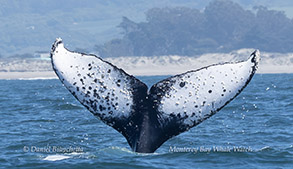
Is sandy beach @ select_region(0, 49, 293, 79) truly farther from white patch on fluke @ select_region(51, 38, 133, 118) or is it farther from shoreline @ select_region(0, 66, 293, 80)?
white patch on fluke @ select_region(51, 38, 133, 118)

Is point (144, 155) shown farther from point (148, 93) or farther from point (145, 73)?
point (145, 73)

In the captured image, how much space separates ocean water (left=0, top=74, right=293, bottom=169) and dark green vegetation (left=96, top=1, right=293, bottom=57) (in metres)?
90.0

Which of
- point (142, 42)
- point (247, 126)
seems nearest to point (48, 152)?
point (247, 126)

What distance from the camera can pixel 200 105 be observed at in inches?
329

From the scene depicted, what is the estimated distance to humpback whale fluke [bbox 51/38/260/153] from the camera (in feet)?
26.4

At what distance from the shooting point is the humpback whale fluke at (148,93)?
26.4 ft

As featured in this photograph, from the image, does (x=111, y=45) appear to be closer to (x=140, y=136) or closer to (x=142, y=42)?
(x=142, y=42)

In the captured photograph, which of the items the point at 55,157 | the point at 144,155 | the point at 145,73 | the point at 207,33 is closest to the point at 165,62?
the point at 145,73

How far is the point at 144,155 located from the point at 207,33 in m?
109

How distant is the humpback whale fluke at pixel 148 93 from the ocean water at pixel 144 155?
846 mm

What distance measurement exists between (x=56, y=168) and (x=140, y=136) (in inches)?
59.0

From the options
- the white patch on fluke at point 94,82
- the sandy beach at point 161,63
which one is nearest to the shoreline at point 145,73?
the sandy beach at point 161,63

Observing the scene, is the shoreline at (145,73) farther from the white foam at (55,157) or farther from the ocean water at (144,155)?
the white foam at (55,157)

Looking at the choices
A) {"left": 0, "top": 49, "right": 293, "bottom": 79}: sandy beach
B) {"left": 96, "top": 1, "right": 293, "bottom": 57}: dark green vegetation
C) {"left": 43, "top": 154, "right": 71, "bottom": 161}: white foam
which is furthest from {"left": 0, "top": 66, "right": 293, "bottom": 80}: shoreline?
{"left": 43, "top": 154, "right": 71, "bottom": 161}: white foam
